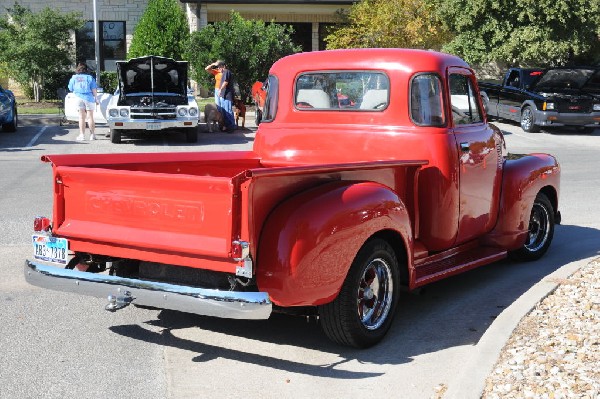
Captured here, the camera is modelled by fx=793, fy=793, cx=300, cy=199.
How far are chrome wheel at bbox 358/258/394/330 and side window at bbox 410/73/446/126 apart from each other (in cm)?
141

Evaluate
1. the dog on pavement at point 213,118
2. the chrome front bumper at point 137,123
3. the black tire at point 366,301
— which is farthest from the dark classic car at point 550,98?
the black tire at point 366,301

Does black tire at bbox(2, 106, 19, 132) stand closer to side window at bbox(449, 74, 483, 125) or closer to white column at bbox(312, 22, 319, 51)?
white column at bbox(312, 22, 319, 51)

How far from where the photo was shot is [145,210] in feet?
15.6

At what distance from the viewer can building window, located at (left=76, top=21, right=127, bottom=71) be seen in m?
30.8

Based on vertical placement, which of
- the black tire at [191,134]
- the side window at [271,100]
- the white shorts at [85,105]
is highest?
the side window at [271,100]

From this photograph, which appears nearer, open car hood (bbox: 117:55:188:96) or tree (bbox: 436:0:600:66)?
open car hood (bbox: 117:55:188:96)

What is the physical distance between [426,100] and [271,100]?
1.38 metres

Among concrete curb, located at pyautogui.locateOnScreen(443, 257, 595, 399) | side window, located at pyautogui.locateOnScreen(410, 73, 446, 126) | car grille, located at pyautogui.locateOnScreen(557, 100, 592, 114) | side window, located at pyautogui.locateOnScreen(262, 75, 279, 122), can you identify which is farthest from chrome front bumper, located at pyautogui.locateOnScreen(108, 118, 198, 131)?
concrete curb, located at pyautogui.locateOnScreen(443, 257, 595, 399)

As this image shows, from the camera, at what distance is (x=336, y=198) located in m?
4.78

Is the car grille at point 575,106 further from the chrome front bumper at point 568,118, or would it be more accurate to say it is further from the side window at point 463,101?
the side window at point 463,101

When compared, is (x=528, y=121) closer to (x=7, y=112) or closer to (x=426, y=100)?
(x=7, y=112)

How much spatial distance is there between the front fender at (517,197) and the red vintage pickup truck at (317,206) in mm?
13

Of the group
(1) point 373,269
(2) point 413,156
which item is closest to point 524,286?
(2) point 413,156

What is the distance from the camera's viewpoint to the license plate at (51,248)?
505 cm
